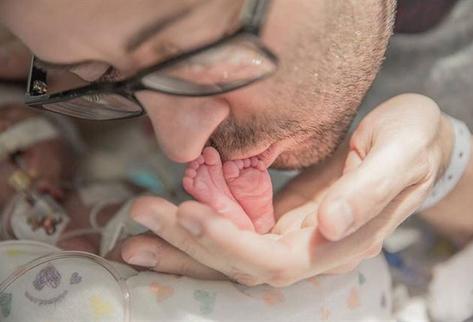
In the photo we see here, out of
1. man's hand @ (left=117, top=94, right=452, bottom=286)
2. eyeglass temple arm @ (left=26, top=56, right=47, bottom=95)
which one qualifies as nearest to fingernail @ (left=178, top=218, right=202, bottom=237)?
man's hand @ (left=117, top=94, right=452, bottom=286)

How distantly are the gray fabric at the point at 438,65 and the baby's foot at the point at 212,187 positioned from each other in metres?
0.46

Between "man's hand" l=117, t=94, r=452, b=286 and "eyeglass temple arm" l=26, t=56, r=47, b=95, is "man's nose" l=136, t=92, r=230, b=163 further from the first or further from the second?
"eyeglass temple arm" l=26, t=56, r=47, b=95

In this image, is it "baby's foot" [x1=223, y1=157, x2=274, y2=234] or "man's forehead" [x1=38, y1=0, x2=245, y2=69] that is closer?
"man's forehead" [x1=38, y1=0, x2=245, y2=69]

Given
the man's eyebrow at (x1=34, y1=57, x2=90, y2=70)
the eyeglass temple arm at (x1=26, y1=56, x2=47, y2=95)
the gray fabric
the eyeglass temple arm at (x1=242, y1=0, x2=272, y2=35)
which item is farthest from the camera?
the gray fabric

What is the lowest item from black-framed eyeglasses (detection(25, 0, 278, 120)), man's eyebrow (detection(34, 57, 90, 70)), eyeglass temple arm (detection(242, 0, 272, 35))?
man's eyebrow (detection(34, 57, 90, 70))

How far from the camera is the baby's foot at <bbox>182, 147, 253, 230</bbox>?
0.89 metres

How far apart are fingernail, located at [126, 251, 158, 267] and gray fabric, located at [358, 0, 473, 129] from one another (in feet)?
1.79

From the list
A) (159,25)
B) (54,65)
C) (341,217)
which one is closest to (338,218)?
(341,217)

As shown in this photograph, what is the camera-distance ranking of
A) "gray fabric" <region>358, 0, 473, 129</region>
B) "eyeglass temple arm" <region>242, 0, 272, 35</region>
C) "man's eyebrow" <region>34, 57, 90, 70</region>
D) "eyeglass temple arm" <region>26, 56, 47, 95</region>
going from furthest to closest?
1. "gray fabric" <region>358, 0, 473, 129</region>
2. "eyeglass temple arm" <region>26, 56, 47, 95</region>
3. "man's eyebrow" <region>34, 57, 90, 70</region>
4. "eyeglass temple arm" <region>242, 0, 272, 35</region>

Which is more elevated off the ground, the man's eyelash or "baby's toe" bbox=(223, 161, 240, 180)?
the man's eyelash

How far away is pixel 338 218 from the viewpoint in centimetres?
77

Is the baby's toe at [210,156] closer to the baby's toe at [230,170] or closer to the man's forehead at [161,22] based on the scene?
the baby's toe at [230,170]

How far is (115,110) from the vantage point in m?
0.99

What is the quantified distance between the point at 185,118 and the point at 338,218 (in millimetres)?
229
